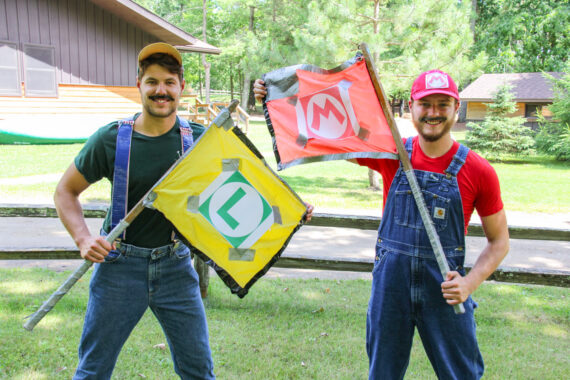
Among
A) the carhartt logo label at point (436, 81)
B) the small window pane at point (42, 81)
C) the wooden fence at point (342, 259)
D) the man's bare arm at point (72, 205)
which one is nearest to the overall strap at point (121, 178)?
the man's bare arm at point (72, 205)

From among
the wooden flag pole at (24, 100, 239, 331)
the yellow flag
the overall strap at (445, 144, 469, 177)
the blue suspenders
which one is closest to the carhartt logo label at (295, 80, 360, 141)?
the yellow flag

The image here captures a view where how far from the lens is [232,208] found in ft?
9.09

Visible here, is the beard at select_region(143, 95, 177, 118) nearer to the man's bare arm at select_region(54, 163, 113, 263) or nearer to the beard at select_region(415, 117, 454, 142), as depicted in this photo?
the man's bare arm at select_region(54, 163, 113, 263)

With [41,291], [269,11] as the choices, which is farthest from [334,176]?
[269,11]

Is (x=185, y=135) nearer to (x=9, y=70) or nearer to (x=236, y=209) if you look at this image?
(x=236, y=209)

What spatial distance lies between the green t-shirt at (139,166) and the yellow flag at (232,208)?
0.13 m

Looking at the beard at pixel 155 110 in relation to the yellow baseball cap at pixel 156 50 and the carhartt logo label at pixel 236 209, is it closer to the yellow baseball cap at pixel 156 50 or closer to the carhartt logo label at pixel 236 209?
the yellow baseball cap at pixel 156 50

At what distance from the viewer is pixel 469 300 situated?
Result: 256 centimetres

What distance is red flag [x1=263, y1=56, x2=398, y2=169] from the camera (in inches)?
109

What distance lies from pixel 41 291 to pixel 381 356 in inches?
160

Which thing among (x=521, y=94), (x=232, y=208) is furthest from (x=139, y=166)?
(x=521, y=94)

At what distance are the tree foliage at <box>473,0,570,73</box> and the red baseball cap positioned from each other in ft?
128

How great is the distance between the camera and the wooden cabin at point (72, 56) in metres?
15.5

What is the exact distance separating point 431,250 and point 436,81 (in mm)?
877
